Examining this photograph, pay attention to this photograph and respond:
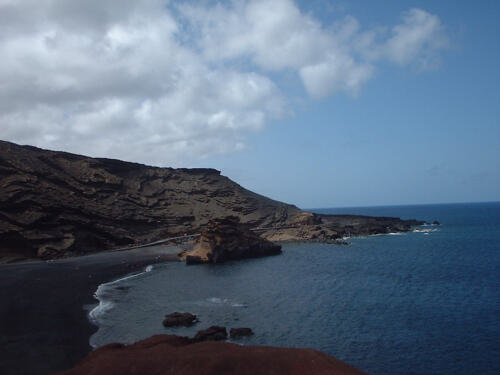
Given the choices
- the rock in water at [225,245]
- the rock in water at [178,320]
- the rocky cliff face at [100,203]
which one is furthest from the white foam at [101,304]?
the rocky cliff face at [100,203]

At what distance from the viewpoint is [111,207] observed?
271 feet

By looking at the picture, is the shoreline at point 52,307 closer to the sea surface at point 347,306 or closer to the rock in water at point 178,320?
the sea surface at point 347,306

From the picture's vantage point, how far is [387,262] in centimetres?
5912

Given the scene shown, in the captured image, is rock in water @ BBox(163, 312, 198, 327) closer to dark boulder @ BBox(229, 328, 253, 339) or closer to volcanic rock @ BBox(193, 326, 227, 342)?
volcanic rock @ BBox(193, 326, 227, 342)

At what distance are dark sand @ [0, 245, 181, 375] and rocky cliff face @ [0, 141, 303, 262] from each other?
815 centimetres

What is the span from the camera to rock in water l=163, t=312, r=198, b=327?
29.6 m

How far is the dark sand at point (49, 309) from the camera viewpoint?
22.4 m

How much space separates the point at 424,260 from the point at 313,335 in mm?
40311

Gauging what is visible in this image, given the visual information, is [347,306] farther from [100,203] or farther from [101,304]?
[100,203]

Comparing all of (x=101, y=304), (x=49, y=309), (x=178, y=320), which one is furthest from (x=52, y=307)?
(x=178, y=320)

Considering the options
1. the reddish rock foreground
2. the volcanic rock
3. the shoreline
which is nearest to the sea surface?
the shoreline

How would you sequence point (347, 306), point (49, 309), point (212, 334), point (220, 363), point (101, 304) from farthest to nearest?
1. point (101, 304)
2. point (347, 306)
3. point (49, 309)
4. point (212, 334)
5. point (220, 363)

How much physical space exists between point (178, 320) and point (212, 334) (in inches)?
187

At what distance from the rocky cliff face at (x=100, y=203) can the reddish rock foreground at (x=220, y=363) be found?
181 feet
